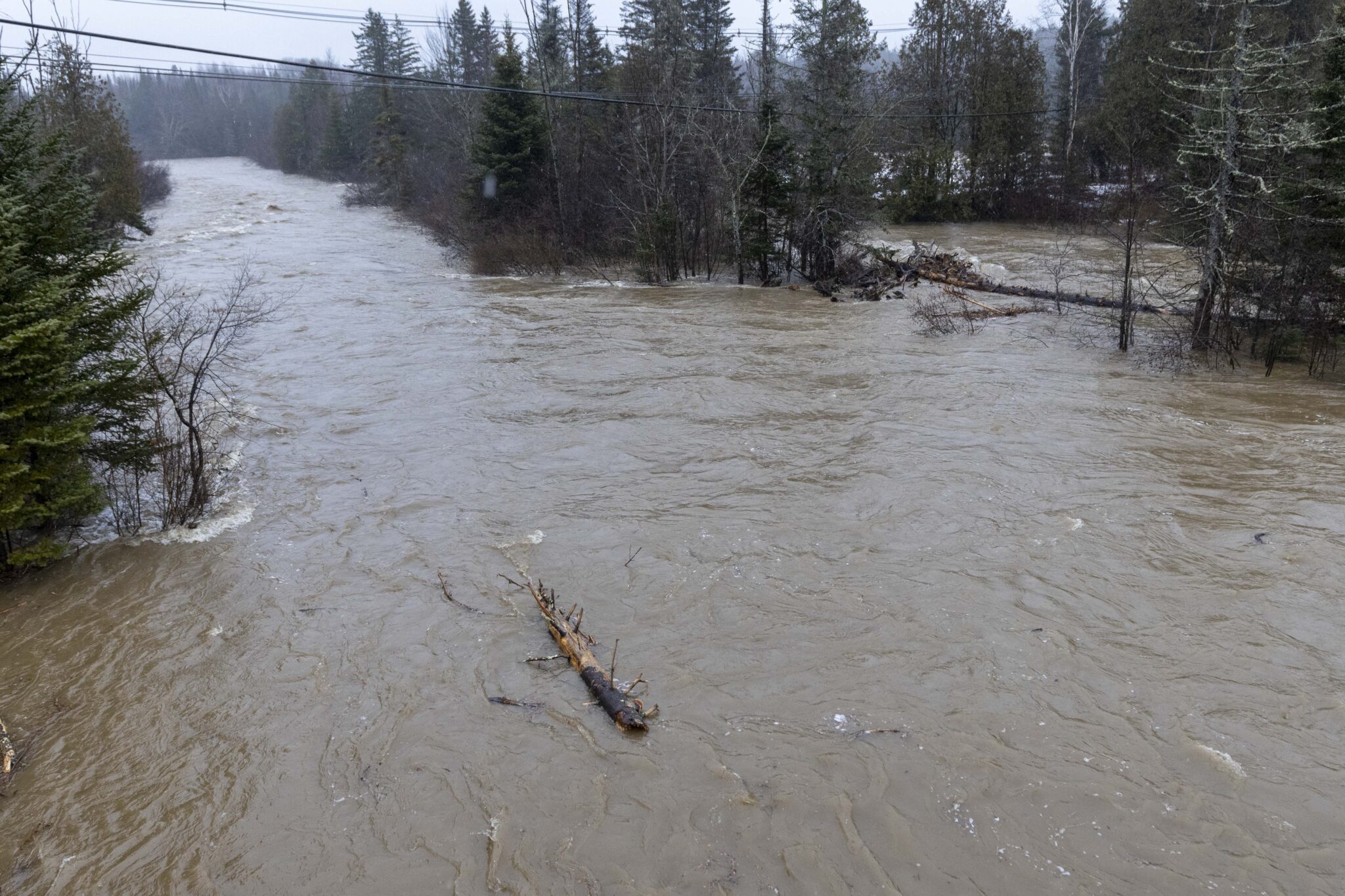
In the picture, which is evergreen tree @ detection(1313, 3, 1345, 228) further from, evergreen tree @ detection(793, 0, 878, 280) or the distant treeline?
evergreen tree @ detection(793, 0, 878, 280)

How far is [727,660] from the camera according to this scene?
7.52 m

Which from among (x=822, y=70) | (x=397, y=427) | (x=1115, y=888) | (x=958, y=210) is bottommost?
(x=1115, y=888)

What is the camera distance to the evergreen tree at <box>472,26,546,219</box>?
33125 millimetres

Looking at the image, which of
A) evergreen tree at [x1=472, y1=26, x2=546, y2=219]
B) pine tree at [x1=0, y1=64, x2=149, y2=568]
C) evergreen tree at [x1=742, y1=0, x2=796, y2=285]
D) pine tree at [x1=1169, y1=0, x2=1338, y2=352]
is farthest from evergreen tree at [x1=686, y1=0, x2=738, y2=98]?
pine tree at [x1=0, y1=64, x2=149, y2=568]

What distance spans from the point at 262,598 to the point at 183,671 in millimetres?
1304

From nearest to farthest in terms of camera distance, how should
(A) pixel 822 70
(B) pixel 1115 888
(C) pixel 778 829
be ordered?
(B) pixel 1115 888 < (C) pixel 778 829 < (A) pixel 822 70

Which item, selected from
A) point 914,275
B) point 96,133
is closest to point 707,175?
point 914,275

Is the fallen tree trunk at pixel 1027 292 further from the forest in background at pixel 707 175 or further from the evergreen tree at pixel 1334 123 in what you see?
the evergreen tree at pixel 1334 123

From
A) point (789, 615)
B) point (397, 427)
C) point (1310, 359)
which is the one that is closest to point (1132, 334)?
point (1310, 359)

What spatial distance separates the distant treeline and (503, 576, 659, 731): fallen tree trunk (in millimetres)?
12669

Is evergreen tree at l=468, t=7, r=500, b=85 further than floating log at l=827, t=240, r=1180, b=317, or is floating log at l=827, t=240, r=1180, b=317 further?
evergreen tree at l=468, t=7, r=500, b=85

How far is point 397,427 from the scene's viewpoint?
1412 cm

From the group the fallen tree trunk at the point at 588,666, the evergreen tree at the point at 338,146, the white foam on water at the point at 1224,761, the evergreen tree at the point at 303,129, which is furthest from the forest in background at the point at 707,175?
the evergreen tree at the point at 303,129

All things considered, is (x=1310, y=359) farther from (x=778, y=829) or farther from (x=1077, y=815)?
(x=778, y=829)
